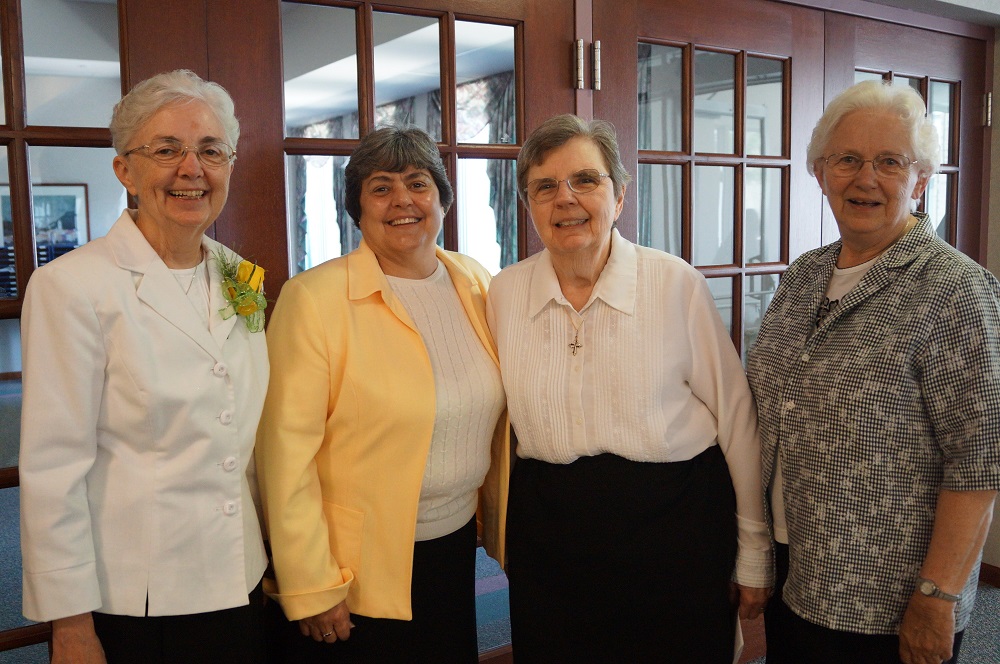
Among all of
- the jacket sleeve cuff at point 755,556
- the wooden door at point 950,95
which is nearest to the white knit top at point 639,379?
the jacket sleeve cuff at point 755,556

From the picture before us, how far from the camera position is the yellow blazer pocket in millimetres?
1769

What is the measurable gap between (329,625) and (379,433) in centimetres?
43

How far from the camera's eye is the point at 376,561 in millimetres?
1771

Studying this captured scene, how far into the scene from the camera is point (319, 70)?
2053 mm

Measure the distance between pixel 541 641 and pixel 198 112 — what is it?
1.38m

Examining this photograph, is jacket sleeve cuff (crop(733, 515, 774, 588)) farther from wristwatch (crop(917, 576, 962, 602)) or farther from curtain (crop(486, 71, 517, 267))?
curtain (crop(486, 71, 517, 267))

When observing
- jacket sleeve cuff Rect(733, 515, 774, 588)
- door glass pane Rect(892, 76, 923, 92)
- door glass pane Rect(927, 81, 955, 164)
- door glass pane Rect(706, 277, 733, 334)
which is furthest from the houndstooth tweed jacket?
door glass pane Rect(927, 81, 955, 164)

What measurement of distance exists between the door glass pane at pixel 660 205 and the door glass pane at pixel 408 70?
2.55 feet

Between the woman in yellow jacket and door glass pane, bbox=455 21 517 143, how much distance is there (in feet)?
1.37

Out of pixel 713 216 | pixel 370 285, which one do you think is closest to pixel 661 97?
pixel 713 216

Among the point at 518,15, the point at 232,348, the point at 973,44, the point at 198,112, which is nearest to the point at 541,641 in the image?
the point at 232,348

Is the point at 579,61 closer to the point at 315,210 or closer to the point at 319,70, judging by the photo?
the point at 319,70

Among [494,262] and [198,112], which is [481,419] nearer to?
[494,262]

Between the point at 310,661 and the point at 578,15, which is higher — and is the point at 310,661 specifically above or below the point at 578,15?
below
